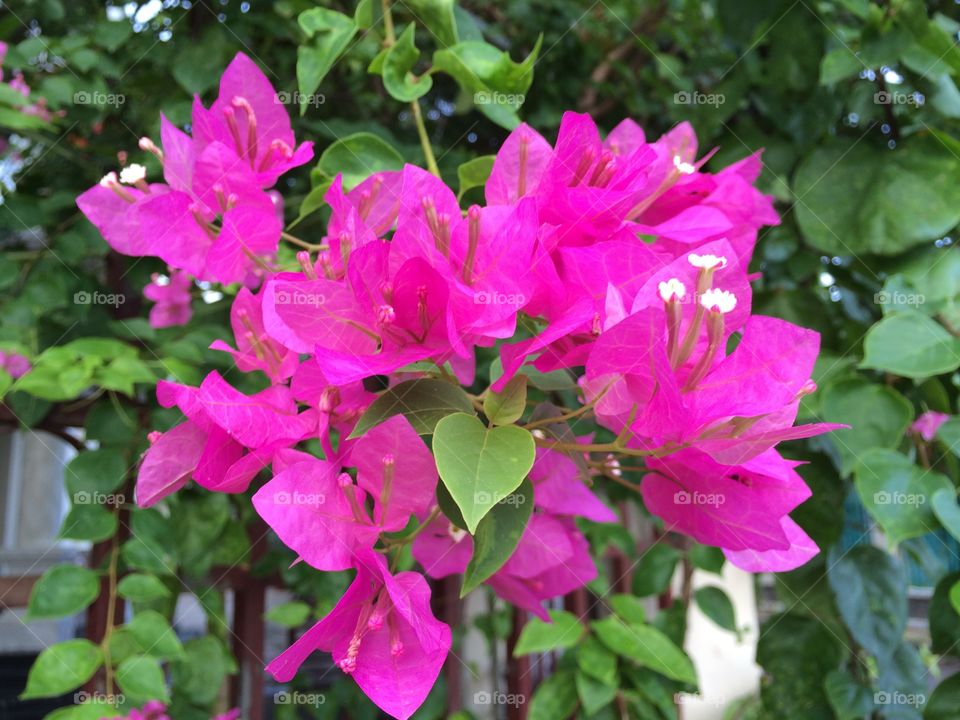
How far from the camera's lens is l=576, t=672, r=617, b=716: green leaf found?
43.2 inches

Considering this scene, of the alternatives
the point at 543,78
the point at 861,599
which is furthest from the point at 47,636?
the point at 861,599

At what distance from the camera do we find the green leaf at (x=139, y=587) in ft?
2.89

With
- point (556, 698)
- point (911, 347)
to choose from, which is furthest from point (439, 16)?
point (556, 698)

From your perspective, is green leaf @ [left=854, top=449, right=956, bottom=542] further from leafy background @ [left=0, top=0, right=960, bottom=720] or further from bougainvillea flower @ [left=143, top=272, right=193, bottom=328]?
bougainvillea flower @ [left=143, top=272, right=193, bottom=328]

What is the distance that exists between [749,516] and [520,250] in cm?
14

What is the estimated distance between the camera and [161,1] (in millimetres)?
1028

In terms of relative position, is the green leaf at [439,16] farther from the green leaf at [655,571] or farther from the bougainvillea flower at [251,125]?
the green leaf at [655,571]

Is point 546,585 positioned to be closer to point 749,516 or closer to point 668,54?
point 749,516

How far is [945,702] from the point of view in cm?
74
